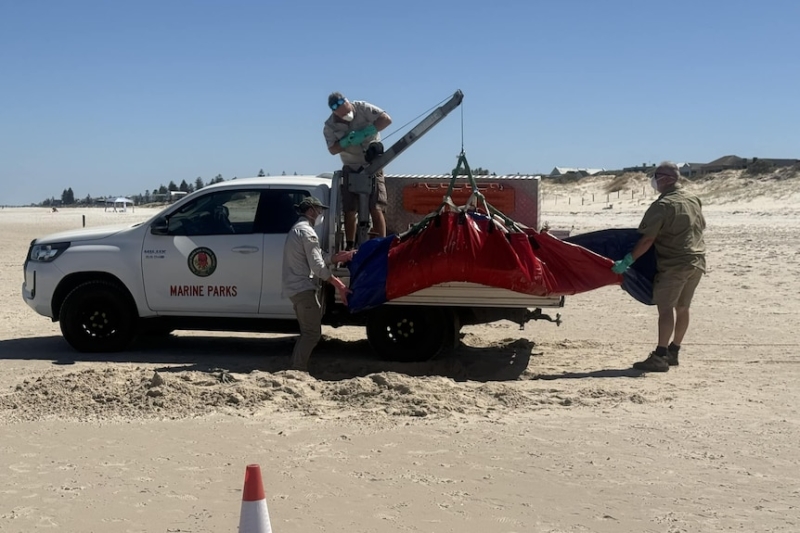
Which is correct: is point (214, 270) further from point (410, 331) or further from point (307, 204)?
point (410, 331)

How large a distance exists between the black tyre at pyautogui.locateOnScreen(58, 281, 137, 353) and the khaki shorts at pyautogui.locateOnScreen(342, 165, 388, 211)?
2.48 meters

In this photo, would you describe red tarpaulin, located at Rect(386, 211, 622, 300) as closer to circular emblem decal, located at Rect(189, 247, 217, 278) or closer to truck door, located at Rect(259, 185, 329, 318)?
truck door, located at Rect(259, 185, 329, 318)

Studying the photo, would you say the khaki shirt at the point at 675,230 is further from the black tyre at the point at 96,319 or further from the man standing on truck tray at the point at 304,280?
the black tyre at the point at 96,319

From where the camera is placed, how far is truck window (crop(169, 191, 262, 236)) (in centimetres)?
936

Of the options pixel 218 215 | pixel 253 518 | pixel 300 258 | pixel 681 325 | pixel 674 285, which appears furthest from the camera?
pixel 218 215

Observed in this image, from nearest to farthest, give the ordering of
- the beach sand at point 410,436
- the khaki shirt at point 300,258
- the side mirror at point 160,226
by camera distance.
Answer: the beach sand at point 410,436 → the khaki shirt at point 300,258 → the side mirror at point 160,226

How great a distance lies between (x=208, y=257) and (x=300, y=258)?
4.48 feet

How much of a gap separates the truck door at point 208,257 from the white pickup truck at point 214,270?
10 mm

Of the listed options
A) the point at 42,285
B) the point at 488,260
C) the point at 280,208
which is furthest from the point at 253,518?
the point at 42,285

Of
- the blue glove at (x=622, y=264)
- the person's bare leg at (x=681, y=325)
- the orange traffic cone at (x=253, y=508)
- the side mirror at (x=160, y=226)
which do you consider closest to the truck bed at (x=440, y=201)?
the blue glove at (x=622, y=264)

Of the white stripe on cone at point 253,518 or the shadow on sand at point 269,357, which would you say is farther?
the shadow on sand at point 269,357

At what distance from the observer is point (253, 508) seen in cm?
421

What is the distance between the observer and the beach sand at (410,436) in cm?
517

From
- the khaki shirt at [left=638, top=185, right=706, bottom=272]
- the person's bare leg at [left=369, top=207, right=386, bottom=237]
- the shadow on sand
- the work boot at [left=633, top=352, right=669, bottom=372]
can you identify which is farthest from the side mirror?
the work boot at [left=633, top=352, right=669, bottom=372]
